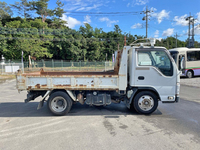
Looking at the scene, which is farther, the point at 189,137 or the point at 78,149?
the point at 189,137

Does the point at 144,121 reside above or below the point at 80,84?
below

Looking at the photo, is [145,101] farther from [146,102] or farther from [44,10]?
[44,10]

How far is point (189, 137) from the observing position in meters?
3.76

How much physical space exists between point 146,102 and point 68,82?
2864mm

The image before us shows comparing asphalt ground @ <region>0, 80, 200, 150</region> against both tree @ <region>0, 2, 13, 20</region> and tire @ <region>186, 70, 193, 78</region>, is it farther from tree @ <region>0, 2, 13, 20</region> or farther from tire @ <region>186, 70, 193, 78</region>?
tree @ <region>0, 2, 13, 20</region>

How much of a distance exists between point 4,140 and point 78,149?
1.97 metres

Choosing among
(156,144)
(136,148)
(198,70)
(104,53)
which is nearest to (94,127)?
(136,148)

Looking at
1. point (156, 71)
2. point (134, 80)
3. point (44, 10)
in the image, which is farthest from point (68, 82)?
point (44, 10)

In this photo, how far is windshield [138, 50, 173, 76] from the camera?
5102mm

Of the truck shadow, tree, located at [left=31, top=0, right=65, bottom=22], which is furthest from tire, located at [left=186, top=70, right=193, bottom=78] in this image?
tree, located at [left=31, top=0, right=65, bottom=22]

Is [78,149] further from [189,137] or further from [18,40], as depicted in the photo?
[18,40]

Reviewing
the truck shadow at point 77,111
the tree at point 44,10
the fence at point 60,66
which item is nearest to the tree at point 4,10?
the tree at point 44,10

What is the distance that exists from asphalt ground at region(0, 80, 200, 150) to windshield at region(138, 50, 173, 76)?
1.70 meters

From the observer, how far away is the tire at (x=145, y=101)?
521 centimetres
